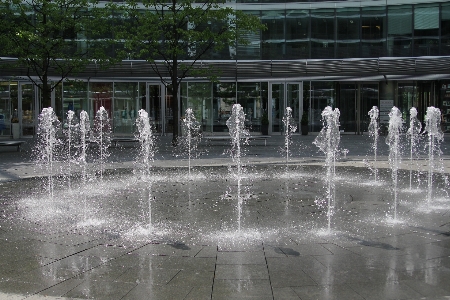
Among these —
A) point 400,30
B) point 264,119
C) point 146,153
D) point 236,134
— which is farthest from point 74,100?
point 400,30

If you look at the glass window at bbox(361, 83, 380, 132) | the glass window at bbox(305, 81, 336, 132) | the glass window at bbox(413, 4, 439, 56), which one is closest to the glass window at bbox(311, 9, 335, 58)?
the glass window at bbox(305, 81, 336, 132)

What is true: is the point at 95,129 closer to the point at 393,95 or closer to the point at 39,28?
the point at 39,28

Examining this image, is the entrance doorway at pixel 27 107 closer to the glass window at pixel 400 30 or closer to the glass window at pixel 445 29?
the glass window at pixel 400 30

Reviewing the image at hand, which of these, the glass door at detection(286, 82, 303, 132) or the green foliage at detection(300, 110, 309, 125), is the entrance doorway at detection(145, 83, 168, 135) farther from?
the green foliage at detection(300, 110, 309, 125)

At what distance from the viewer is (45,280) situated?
5336 millimetres

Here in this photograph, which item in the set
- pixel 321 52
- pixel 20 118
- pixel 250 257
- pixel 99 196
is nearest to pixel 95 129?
pixel 20 118

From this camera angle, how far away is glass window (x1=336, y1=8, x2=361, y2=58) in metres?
31.1

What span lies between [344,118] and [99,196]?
23965 millimetres

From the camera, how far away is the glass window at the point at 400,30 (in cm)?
3039

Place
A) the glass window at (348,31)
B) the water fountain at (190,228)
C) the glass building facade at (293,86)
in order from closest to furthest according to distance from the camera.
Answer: the water fountain at (190,228) < the glass building facade at (293,86) < the glass window at (348,31)

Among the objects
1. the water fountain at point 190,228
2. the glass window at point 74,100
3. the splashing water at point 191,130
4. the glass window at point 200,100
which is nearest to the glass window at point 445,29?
the glass window at point 200,100

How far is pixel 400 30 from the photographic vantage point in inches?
1204

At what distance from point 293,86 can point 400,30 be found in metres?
6.93

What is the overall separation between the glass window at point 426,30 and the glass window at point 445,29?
269 mm
